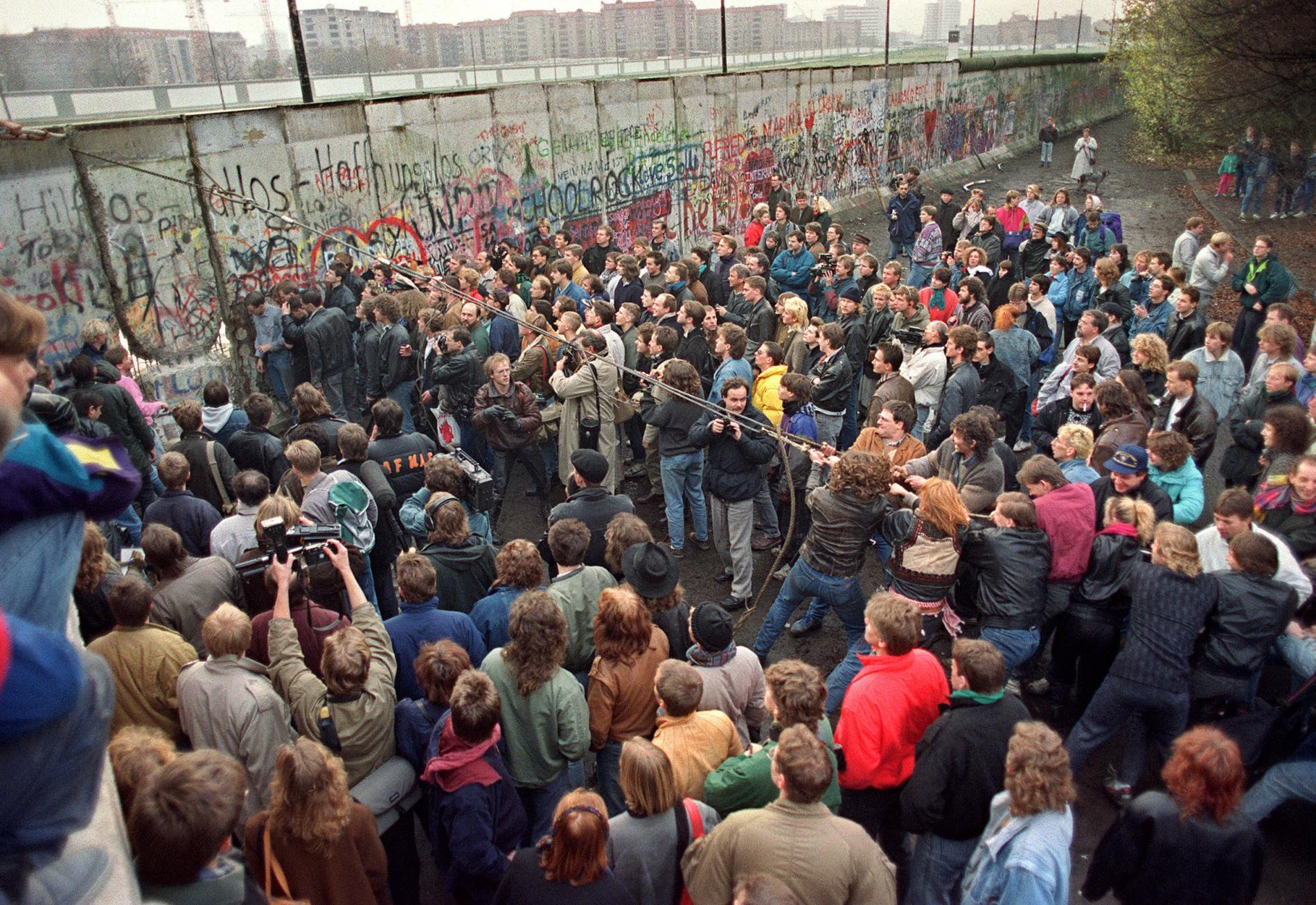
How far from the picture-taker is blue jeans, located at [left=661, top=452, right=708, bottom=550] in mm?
7480

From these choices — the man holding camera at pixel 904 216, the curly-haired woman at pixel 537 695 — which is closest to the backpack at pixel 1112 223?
the man holding camera at pixel 904 216

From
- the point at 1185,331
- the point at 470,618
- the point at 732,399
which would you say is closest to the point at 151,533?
the point at 470,618

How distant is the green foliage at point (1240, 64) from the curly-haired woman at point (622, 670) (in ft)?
55.4

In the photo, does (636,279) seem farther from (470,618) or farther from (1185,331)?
(470,618)

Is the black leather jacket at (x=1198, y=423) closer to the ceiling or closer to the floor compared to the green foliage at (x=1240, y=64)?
closer to the floor

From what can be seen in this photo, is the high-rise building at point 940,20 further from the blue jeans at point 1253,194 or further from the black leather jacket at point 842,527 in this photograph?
the black leather jacket at point 842,527

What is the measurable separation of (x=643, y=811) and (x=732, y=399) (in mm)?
3894

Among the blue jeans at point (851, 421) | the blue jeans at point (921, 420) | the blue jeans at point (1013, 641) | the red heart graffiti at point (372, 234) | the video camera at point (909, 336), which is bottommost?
the blue jeans at point (851, 421)

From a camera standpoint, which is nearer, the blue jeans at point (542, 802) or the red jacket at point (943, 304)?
the blue jeans at point (542, 802)

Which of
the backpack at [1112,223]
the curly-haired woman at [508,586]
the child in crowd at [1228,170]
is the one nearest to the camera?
the curly-haired woman at [508,586]

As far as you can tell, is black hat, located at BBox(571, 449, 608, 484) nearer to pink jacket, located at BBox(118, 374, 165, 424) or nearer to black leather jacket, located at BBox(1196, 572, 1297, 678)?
black leather jacket, located at BBox(1196, 572, 1297, 678)

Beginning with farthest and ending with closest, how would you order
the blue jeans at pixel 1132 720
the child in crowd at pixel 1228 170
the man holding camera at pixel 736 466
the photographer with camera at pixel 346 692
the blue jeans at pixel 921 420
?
the child in crowd at pixel 1228 170
the blue jeans at pixel 921 420
the man holding camera at pixel 736 466
the blue jeans at pixel 1132 720
the photographer with camera at pixel 346 692

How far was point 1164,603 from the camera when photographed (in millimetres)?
4598

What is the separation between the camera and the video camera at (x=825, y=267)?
1130 centimetres
